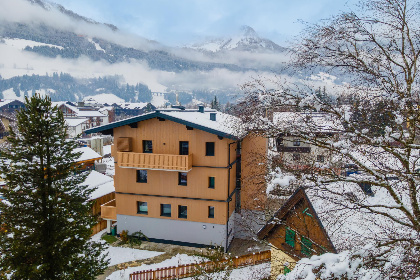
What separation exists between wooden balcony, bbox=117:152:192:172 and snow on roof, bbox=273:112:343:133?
14093 millimetres

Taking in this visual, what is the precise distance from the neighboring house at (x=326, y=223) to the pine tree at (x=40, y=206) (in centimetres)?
857

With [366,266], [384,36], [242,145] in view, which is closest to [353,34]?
[384,36]

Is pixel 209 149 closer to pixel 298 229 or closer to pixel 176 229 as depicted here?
pixel 176 229

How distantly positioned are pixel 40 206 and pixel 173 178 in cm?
1017

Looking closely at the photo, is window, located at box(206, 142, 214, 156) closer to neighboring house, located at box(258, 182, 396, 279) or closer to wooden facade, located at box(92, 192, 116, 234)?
neighboring house, located at box(258, 182, 396, 279)

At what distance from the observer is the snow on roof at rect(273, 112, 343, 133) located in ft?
19.5

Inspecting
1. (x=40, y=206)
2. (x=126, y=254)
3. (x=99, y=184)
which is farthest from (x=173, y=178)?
(x=99, y=184)

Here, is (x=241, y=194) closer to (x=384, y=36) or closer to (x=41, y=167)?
(x=41, y=167)

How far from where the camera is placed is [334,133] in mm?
6016

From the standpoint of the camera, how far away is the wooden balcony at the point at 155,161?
19.9 m

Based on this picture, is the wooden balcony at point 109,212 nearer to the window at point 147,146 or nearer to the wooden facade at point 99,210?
the wooden facade at point 99,210

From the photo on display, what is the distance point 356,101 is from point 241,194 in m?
19.3

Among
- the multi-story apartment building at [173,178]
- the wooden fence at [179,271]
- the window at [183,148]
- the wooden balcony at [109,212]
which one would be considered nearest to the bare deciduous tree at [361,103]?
the wooden fence at [179,271]

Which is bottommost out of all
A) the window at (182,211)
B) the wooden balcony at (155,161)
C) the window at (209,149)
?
the window at (182,211)
